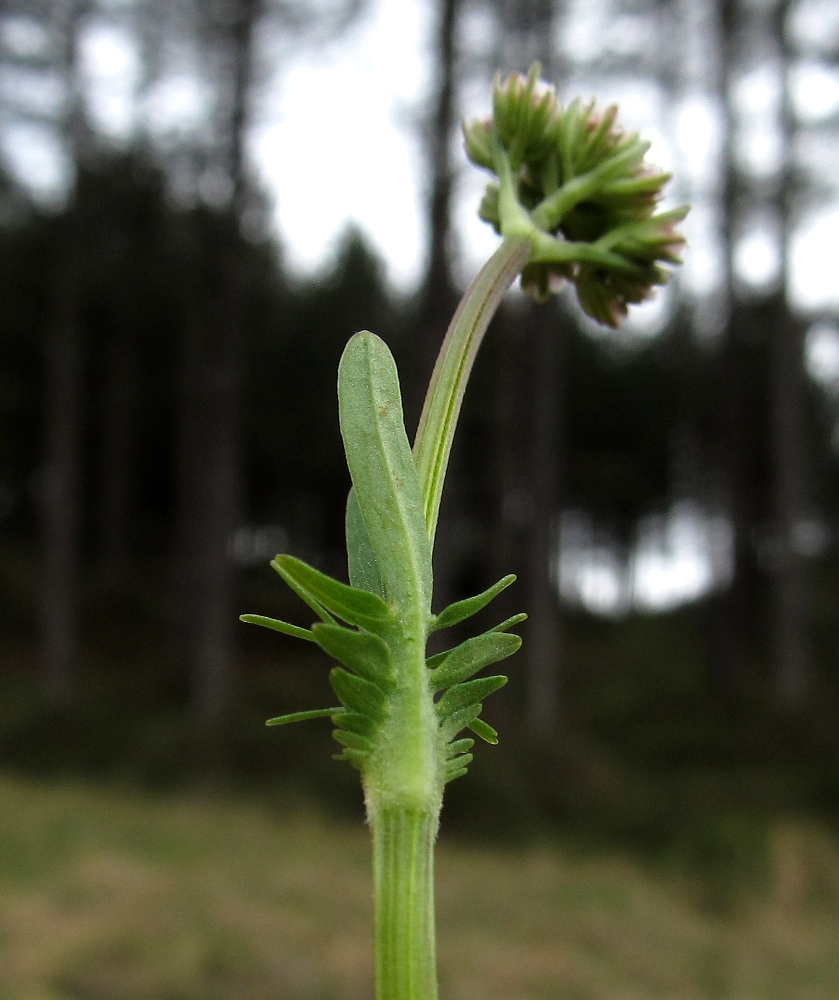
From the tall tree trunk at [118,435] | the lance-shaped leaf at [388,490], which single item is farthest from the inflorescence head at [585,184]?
the tall tree trunk at [118,435]

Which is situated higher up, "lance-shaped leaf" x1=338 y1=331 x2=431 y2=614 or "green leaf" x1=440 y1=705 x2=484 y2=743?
"lance-shaped leaf" x1=338 y1=331 x2=431 y2=614

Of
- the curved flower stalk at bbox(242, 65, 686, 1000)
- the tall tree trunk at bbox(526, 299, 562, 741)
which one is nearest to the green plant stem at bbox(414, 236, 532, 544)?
the curved flower stalk at bbox(242, 65, 686, 1000)

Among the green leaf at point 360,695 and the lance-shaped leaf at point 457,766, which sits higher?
the green leaf at point 360,695

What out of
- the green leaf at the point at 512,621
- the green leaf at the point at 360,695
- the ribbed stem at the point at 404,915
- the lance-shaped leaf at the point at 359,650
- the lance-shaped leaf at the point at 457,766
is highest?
the green leaf at the point at 512,621

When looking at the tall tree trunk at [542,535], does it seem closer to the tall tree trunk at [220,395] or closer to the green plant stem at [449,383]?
the tall tree trunk at [220,395]

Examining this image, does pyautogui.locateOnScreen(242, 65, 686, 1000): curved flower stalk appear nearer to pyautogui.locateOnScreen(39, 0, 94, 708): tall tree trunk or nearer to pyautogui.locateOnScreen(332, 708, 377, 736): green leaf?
pyautogui.locateOnScreen(332, 708, 377, 736): green leaf

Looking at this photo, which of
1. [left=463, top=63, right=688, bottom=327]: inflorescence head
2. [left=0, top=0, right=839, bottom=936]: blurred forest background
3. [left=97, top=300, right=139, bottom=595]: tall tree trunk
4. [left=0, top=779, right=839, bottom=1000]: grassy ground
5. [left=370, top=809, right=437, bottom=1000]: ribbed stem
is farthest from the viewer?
[left=97, top=300, right=139, bottom=595]: tall tree trunk
